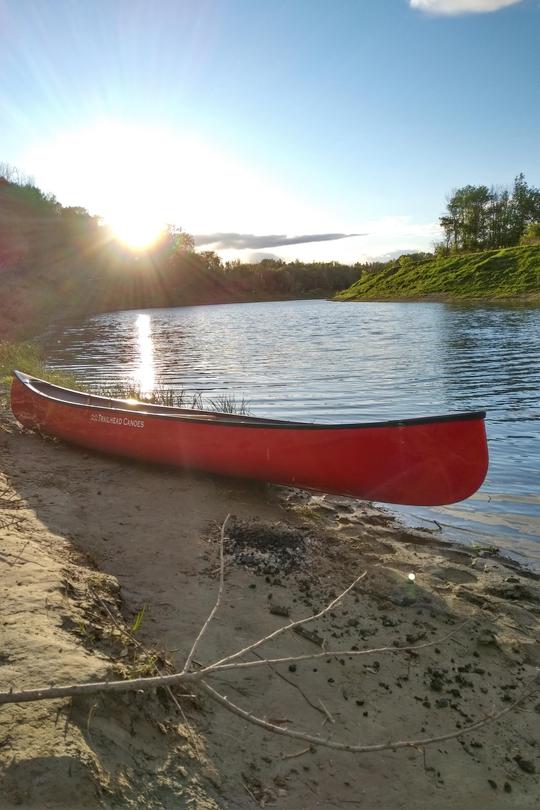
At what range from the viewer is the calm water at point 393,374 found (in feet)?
20.3

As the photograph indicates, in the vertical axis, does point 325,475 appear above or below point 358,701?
above

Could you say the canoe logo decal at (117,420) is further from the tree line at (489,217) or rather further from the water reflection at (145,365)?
the tree line at (489,217)

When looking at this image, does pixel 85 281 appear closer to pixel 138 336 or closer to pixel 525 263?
pixel 138 336

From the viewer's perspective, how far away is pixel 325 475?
223 inches

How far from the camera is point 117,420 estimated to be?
22.7 ft

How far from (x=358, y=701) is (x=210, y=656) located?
0.84m

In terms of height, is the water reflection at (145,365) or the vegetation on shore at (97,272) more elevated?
the vegetation on shore at (97,272)

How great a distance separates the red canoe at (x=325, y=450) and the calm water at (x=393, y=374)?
0.67 meters

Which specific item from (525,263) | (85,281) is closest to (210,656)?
(525,263)

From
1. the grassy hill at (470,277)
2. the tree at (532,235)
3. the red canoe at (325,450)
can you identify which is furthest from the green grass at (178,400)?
the tree at (532,235)

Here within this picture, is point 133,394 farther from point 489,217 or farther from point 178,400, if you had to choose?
point 489,217

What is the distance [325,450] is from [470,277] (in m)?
47.0

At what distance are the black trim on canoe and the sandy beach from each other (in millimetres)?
918

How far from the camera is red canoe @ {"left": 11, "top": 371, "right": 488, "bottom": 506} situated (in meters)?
5.07
